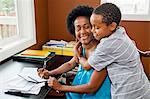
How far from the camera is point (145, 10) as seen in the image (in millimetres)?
2844

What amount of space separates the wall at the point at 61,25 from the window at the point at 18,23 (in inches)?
9.2

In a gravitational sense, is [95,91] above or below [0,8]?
below

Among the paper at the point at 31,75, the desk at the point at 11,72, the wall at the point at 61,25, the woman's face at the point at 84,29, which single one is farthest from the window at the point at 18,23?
the woman's face at the point at 84,29

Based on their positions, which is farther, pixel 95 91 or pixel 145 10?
pixel 145 10

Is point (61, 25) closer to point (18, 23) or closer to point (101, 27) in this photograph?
point (18, 23)

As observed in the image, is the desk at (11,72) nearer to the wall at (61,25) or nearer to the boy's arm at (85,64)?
the boy's arm at (85,64)

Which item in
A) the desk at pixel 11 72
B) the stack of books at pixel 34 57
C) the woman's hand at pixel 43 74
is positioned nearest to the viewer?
the desk at pixel 11 72

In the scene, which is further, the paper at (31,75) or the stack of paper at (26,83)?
the paper at (31,75)

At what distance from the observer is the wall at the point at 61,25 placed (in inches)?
112

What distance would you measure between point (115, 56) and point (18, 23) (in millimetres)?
1628

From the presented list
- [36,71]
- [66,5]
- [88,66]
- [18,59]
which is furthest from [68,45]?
[88,66]

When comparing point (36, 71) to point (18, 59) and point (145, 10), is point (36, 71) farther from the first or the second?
point (145, 10)

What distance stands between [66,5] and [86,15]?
152cm

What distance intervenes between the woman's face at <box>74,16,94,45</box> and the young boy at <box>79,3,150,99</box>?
0.16m
